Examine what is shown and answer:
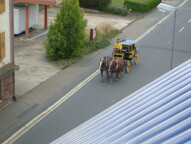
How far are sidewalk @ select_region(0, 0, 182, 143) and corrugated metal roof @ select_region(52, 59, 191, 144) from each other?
9.66m

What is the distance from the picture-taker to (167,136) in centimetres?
616

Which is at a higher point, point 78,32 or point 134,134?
point 134,134

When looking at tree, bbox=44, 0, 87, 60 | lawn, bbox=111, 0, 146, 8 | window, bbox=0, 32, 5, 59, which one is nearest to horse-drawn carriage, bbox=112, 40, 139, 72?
tree, bbox=44, 0, 87, 60

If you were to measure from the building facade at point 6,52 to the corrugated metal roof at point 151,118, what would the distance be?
A: 439 inches

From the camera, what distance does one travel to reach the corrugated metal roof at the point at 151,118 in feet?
20.7

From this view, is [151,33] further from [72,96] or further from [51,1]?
[72,96]

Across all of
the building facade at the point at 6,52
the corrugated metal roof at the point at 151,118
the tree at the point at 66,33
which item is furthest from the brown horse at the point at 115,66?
the corrugated metal roof at the point at 151,118

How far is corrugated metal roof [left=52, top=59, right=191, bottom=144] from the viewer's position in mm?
6303

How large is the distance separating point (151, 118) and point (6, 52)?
13629 mm

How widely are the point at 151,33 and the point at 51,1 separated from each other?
32.4 feet

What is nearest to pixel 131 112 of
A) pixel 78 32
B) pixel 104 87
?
pixel 104 87

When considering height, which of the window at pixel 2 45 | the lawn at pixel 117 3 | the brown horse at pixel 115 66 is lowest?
the brown horse at pixel 115 66

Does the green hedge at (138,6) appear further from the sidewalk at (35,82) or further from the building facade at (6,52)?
the building facade at (6,52)

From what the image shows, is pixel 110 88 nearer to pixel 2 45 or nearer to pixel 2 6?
pixel 2 45
